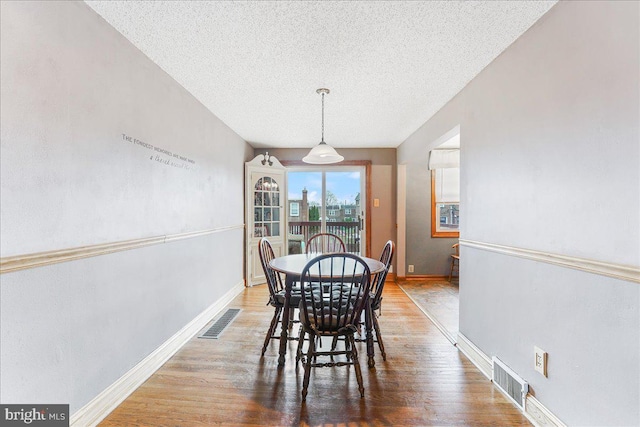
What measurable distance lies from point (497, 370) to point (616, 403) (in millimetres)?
792

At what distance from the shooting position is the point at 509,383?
6.15 feet

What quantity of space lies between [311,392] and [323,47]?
2.31 m

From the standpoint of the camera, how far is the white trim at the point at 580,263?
3.94ft

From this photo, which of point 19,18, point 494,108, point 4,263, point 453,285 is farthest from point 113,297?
point 453,285

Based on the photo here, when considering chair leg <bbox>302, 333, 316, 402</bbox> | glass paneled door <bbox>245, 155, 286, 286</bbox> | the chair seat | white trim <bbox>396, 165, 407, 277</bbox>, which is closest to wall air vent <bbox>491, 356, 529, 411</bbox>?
chair leg <bbox>302, 333, 316, 402</bbox>

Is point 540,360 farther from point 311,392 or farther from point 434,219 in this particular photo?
point 434,219

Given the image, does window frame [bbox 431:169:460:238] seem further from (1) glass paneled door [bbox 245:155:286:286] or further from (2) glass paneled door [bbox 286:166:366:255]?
(1) glass paneled door [bbox 245:155:286:286]

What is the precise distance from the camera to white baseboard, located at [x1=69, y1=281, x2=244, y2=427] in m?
1.61

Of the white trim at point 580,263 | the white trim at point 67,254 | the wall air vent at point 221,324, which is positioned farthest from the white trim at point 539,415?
the white trim at point 67,254

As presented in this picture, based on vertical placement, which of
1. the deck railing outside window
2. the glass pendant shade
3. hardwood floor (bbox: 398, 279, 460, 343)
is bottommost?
hardwood floor (bbox: 398, 279, 460, 343)

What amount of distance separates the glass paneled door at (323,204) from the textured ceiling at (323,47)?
2.20 meters

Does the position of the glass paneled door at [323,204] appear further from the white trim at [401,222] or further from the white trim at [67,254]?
the white trim at [67,254]

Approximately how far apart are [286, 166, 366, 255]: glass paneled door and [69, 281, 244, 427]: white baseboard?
2697 millimetres

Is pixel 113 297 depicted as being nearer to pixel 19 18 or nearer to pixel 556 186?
pixel 19 18
